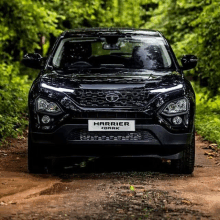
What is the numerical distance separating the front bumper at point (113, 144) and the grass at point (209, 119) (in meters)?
3.28

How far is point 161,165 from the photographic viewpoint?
750 centimetres

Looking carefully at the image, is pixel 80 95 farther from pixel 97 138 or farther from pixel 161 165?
pixel 161 165

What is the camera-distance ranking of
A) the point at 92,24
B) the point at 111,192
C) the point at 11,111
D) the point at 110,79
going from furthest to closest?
1. the point at 92,24
2. the point at 11,111
3. the point at 110,79
4. the point at 111,192

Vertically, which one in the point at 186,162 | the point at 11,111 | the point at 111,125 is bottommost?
the point at 11,111

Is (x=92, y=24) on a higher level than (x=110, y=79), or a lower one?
lower

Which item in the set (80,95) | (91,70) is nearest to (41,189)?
(80,95)

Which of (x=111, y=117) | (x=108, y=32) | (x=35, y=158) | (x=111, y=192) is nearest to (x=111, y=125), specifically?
(x=111, y=117)

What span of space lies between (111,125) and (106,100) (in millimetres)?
287

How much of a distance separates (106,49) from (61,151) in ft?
6.39

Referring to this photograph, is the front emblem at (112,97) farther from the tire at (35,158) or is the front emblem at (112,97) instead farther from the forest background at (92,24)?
the forest background at (92,24)

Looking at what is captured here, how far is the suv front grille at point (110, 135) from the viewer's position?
20.3 ft

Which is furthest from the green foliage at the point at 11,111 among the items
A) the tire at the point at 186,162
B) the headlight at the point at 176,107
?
the headlight at the point at 176,107

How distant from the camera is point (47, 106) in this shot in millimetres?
6230

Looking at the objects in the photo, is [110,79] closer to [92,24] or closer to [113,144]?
[113,144]
